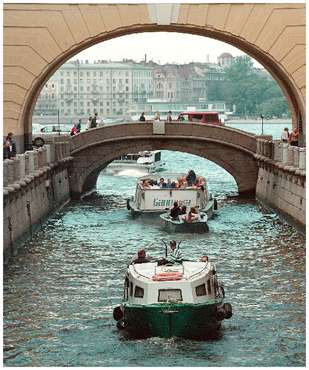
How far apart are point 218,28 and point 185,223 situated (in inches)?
206

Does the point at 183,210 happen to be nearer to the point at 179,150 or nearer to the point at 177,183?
the point at 177,183

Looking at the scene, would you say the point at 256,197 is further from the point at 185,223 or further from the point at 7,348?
the point at 7,348

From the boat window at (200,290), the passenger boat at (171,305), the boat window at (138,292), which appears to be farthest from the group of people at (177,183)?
the boat window at (138,292)

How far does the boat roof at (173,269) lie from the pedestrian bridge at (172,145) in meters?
22.6

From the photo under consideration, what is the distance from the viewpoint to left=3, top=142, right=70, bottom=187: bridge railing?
28.6 meters

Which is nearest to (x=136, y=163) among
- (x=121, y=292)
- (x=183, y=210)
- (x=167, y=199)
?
(x=167, y=199)

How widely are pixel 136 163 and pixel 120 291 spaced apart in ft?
127

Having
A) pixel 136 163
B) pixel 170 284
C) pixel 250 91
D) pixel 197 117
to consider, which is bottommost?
pixel 136 163

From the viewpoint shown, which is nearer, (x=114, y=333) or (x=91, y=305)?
(x=114, y=333)

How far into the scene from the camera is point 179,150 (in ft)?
145

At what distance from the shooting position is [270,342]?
19.5 meters

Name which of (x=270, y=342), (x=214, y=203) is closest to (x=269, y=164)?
(x=214, y=203)

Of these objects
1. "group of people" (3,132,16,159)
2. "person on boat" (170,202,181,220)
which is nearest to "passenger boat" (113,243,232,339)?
"group of people" (3,132,16,159)

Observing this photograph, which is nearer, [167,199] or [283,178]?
[283,178]
